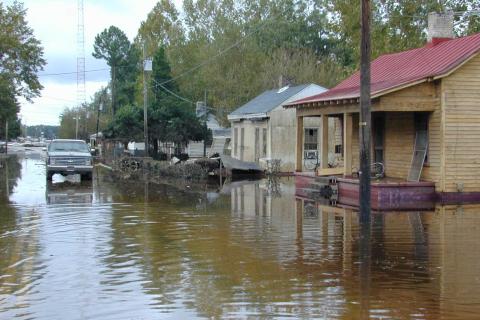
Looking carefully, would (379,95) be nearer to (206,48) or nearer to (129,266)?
(129,266)

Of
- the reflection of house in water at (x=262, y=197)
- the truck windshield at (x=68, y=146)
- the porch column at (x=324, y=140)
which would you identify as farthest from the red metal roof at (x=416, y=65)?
the truck windshield at (x=68, y=146)

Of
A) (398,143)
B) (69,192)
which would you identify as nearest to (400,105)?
(398,143)

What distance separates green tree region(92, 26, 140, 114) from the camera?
8881 centimetres

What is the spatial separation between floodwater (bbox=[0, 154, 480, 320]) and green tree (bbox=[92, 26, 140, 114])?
71.2 meters

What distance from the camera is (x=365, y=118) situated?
47.5ft

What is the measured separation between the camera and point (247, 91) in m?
54.8

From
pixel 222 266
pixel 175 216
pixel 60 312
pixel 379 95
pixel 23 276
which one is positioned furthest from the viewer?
pixel 379 95

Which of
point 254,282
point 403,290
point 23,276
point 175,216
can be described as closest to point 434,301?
point 403,290

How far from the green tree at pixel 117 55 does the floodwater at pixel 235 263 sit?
71.2 meters

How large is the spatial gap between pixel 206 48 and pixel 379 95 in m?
39.5

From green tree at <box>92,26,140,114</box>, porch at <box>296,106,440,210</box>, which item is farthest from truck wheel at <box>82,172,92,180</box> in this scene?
green tree at <box>92,26,140,114</box>

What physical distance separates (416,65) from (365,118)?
1002 centimetres

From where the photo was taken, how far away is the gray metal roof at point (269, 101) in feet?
123

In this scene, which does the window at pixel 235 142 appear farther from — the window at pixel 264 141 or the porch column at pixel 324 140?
the porch column at pixel 324 140
